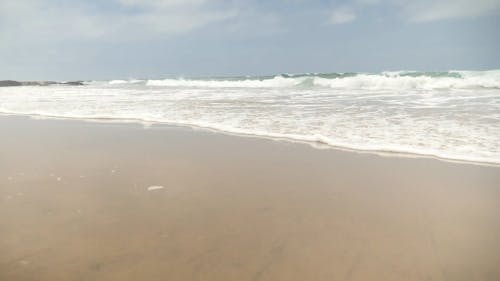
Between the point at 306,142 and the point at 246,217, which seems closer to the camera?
the point at 246,217

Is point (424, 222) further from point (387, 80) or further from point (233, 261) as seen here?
point (387, 80)

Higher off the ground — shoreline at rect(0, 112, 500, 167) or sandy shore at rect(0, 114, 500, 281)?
shoreline at rect(0, 112, 500, 167)

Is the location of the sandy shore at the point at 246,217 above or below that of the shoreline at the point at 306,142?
below

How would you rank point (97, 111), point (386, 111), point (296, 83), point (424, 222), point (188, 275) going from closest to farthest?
point (188, 275) < point (424, 222) < point (386, 111) < point (97, 111) < point (296, 83)

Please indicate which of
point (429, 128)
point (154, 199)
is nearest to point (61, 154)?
point (154, 199)

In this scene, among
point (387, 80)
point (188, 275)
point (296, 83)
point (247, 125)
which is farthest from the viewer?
point (296, 83)

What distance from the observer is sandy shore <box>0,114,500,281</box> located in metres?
2.10

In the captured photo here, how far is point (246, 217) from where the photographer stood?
279 cm

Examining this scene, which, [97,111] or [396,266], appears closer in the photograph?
[396,266]

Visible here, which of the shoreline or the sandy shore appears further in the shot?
the shoreline

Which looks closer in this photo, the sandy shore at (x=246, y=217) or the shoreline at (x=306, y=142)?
the sandy shore at (x=246, y=217)

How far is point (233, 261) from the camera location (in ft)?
7.05

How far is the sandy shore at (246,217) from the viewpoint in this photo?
2096mm

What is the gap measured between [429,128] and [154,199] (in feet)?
16.1
